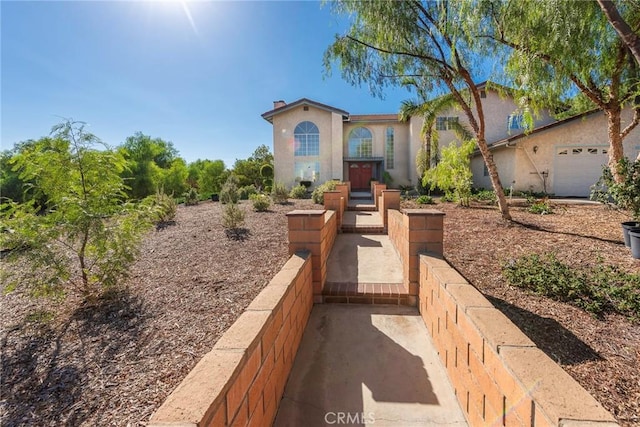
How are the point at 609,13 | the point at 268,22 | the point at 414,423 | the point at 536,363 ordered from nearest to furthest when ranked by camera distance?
1. the point at 536,363
2. the point at 414,423
3. the point at 609,13
4. the point at 268,22

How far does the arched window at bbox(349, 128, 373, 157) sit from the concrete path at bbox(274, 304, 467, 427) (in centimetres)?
1750

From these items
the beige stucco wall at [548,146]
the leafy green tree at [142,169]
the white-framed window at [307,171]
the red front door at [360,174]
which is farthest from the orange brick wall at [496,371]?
the leafy green tree at [142,169]

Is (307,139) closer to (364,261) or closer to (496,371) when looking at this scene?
(364,261)

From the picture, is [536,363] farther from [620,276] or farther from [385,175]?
[385,175]

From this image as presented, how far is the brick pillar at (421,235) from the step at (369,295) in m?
0.30

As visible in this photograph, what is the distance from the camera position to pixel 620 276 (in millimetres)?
3541

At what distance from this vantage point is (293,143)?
61.7ft

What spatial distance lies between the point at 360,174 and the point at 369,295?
1769cm

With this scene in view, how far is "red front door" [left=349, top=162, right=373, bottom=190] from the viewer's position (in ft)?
67.6

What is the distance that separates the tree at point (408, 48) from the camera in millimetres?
5934

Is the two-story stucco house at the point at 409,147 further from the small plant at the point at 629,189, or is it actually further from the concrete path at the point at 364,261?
the concrete path at the point at 364,261

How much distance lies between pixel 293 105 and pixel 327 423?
18.4 m

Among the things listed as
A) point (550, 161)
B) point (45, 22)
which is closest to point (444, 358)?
point (45, 22)

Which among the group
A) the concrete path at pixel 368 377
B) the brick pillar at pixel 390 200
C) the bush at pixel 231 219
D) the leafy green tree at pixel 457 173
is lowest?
the concrete path at pixel 368 377
